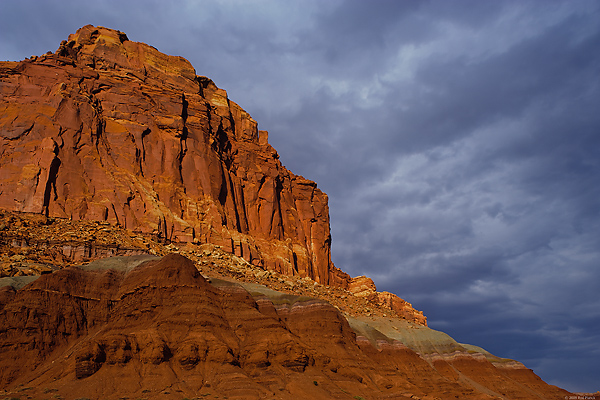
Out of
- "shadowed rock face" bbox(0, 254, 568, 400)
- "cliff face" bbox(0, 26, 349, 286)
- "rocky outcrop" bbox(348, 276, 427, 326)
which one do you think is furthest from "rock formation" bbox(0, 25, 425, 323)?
"rocky outcrop" bbox(348, 276, 427, 326)

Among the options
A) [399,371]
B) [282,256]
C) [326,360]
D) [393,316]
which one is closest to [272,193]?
[282,256]

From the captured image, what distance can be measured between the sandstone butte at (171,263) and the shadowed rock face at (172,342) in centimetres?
17

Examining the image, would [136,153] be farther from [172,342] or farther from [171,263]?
[172,342]

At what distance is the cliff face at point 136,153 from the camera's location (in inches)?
3351

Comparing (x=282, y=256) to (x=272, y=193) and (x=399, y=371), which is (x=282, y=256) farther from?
(x=399, y=371)

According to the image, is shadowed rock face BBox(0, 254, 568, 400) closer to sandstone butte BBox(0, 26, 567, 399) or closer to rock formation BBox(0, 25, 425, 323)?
sandstone butte BBox(0, 26, 567, 399)

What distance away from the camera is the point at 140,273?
192ft

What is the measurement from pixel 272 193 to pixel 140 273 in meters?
66.9

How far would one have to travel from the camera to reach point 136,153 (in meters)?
96.2

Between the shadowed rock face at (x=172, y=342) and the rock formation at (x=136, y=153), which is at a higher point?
the rock formation at (x=136, y=153)

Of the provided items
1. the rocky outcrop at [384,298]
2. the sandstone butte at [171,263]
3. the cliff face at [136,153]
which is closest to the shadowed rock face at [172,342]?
the sandstone butte at [171,263]

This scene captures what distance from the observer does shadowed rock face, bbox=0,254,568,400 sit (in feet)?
149

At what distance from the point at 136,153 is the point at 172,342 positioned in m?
53.7

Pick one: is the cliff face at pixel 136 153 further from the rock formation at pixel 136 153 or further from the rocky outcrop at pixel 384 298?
the rocky outcrop at pixel 384 298
